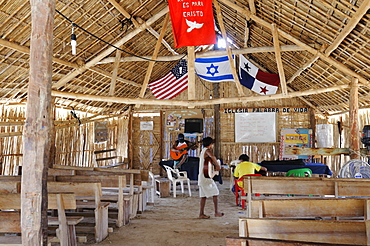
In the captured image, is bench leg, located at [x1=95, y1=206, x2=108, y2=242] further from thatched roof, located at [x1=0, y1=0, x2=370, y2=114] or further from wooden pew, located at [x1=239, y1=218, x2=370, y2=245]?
thatched roof, located at [x1=0, y1=0, x2=370, y2=114]

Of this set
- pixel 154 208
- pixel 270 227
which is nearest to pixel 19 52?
pixel 154 208

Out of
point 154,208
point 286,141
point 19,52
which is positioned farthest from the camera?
point 286,141

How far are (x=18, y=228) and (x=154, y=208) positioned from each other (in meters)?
4.52

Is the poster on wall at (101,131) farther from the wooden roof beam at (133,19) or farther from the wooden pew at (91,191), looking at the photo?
the wooden pew at (91,191)

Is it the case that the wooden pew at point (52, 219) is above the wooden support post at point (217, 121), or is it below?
below

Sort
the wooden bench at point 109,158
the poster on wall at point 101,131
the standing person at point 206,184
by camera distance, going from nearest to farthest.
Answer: the standing person at point 206,184 < the wooden bench at point 109,158 < the poster on wall at point 101,131

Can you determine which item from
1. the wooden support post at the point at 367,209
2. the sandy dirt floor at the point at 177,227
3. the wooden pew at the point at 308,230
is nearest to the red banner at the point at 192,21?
the sandy dirt floor at the point at 177,227

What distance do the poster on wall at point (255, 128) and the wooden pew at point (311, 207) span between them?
10.6 metres

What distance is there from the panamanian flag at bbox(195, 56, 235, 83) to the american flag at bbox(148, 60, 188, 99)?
940mm

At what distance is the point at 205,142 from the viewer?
629 cm

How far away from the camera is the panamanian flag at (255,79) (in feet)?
38.5

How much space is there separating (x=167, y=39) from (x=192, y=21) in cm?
434

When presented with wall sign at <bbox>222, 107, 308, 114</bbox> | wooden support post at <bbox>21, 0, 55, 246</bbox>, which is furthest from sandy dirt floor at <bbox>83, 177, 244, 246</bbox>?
wall sign at <bbox>222, 107, 308, 114</bbox>

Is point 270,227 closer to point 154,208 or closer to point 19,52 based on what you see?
point 154,208
